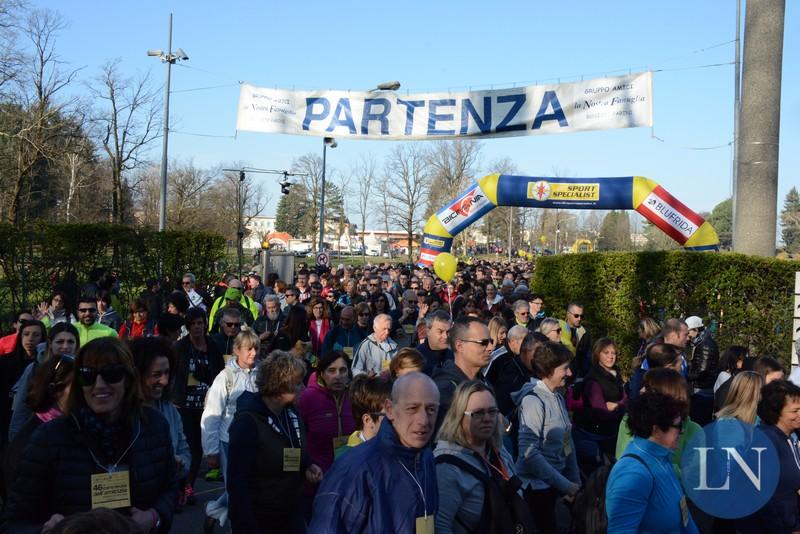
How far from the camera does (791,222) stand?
3501 inches

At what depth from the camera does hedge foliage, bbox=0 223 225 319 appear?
14.5m

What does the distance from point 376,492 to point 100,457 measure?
4.16 ft

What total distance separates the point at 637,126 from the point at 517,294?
416cm

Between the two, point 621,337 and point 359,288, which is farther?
point 359,288

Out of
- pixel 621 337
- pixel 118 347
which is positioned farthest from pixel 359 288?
pixel 118 347

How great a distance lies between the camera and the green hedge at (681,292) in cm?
1209

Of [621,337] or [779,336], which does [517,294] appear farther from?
[779,336]

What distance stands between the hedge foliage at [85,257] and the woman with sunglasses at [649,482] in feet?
39.4

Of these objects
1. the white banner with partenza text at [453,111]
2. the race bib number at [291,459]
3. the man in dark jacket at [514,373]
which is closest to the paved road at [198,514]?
the race bib number at [291,459]

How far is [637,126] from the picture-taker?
14719 mm

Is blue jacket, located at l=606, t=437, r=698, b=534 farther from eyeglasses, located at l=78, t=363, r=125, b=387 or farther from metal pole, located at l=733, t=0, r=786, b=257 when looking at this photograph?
metal pole, located at l=733, t=0, r=786, b=257

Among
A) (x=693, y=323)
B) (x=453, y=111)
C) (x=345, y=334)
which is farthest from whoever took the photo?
(x=453, y=111)

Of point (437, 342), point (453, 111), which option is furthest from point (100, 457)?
point (453, 111)

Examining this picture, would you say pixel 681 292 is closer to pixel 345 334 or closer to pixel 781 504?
pixel 345 334
